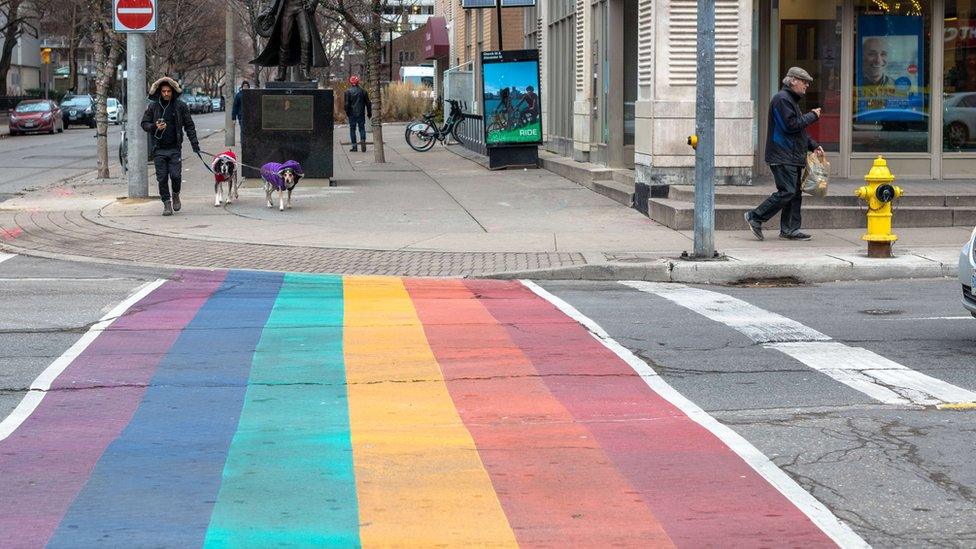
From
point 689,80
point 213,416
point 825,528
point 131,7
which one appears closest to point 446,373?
point 213,416

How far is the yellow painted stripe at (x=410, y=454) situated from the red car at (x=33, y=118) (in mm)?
46018

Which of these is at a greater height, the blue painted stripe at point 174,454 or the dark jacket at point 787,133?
the dark jacket at point 787,133

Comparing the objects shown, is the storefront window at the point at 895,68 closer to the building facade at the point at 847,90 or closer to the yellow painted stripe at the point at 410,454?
the building facade at the point at 847,90

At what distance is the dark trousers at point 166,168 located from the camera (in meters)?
17.2

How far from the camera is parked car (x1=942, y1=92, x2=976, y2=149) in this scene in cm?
1816

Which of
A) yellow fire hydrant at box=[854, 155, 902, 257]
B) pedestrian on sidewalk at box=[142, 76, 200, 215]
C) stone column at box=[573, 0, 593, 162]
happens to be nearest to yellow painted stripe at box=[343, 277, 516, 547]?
yellow fire hydrant at box=[854, 155, 902, 257]

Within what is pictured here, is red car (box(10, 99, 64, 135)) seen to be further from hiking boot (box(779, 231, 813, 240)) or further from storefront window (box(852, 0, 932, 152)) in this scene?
hiking boot (box(779, 231, 813, 240))

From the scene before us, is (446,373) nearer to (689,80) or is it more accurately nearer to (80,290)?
(80,290)


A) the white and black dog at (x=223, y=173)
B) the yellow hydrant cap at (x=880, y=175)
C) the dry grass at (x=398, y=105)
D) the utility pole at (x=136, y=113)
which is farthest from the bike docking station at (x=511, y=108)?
the dry grass at (x=398, y=105)

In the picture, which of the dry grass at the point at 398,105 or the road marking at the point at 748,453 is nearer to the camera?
the road marking at the point at 748,453

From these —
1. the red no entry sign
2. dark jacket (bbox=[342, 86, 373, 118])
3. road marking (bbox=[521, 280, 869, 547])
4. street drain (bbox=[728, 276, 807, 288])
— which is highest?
the red no entry sign

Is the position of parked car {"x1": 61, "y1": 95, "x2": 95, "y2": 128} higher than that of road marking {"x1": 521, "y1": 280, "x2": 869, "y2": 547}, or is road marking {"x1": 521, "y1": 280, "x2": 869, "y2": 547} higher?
parked car {"x1": 61, "y1": 95, "x2": 95, "y2": 128}

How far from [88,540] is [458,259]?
888 cm

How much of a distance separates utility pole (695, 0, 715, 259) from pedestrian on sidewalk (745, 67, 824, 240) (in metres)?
1.64
